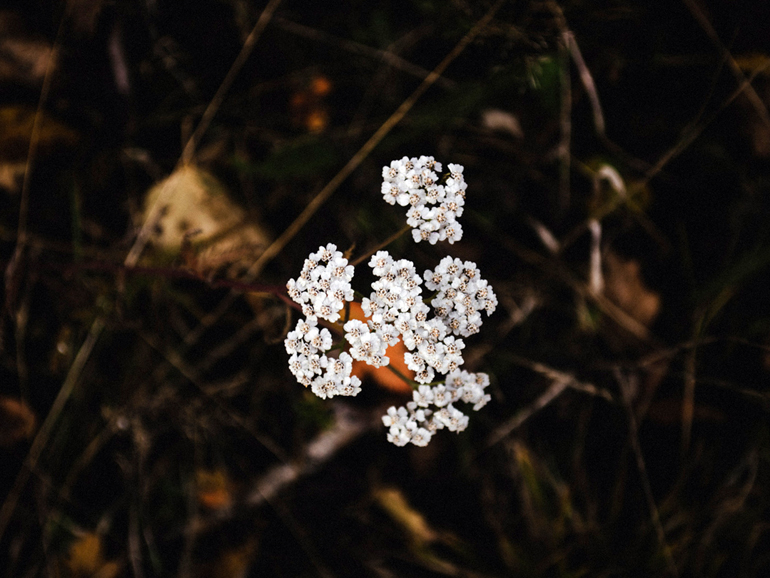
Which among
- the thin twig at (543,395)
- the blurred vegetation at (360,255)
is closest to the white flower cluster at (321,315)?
the blurred vegetation at (360,255)

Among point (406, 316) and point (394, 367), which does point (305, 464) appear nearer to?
point (394, 367)

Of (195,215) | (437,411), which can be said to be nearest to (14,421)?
(195,215)

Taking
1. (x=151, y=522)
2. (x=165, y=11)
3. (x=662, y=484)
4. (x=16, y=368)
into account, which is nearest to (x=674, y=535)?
(x=662, y=484)

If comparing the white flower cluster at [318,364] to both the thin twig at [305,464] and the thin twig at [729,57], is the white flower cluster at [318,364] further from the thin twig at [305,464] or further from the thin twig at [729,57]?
the thin twig at [729,57]

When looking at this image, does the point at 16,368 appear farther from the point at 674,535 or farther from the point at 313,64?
the point at 674,535

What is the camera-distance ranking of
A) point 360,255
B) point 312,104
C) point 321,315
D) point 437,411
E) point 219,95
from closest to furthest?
point 321,315, point 437,411, point 360,255, point 219,95, point 312,104

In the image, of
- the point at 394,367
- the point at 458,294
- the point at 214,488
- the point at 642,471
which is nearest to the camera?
the point at 458,294

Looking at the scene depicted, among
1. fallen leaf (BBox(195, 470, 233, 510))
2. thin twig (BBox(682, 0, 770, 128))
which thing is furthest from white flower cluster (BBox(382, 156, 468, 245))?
thin twig (BBox(682, 0, 770, 128))
